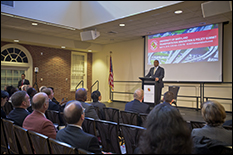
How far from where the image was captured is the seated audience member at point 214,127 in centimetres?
165

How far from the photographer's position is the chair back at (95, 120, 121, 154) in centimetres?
228

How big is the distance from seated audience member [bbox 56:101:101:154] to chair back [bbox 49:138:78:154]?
0.10 metres

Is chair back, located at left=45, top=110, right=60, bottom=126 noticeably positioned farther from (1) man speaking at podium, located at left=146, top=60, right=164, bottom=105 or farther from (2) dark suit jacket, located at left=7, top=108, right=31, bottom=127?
(1) man speaking at podium, located at left=146, top=60, right=164, bottom=105

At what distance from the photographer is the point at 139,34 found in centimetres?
918

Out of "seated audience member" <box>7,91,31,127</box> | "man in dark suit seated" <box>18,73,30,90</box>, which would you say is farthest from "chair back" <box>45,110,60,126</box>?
"man in dark suit seated" <box>18,73,30,90</box>

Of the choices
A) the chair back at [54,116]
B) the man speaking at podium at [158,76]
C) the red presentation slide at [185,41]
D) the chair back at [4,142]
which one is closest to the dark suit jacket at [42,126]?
the chair back at [4,142]

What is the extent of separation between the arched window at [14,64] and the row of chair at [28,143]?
23.9ft

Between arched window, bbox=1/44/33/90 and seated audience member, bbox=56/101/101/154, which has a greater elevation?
arched window, bbox=1/44/33/90

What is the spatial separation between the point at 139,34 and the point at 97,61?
153 inches

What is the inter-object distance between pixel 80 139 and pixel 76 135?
0.20 ft

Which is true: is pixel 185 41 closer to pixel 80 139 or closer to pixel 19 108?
pixel 19 108

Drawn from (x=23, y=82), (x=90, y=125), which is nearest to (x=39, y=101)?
(x=90, y=125)

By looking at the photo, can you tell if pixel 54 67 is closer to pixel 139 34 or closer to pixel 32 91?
pixel 139 34

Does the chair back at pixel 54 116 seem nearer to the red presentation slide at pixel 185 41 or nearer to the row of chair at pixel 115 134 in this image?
the row of chair at pixel 115 134
